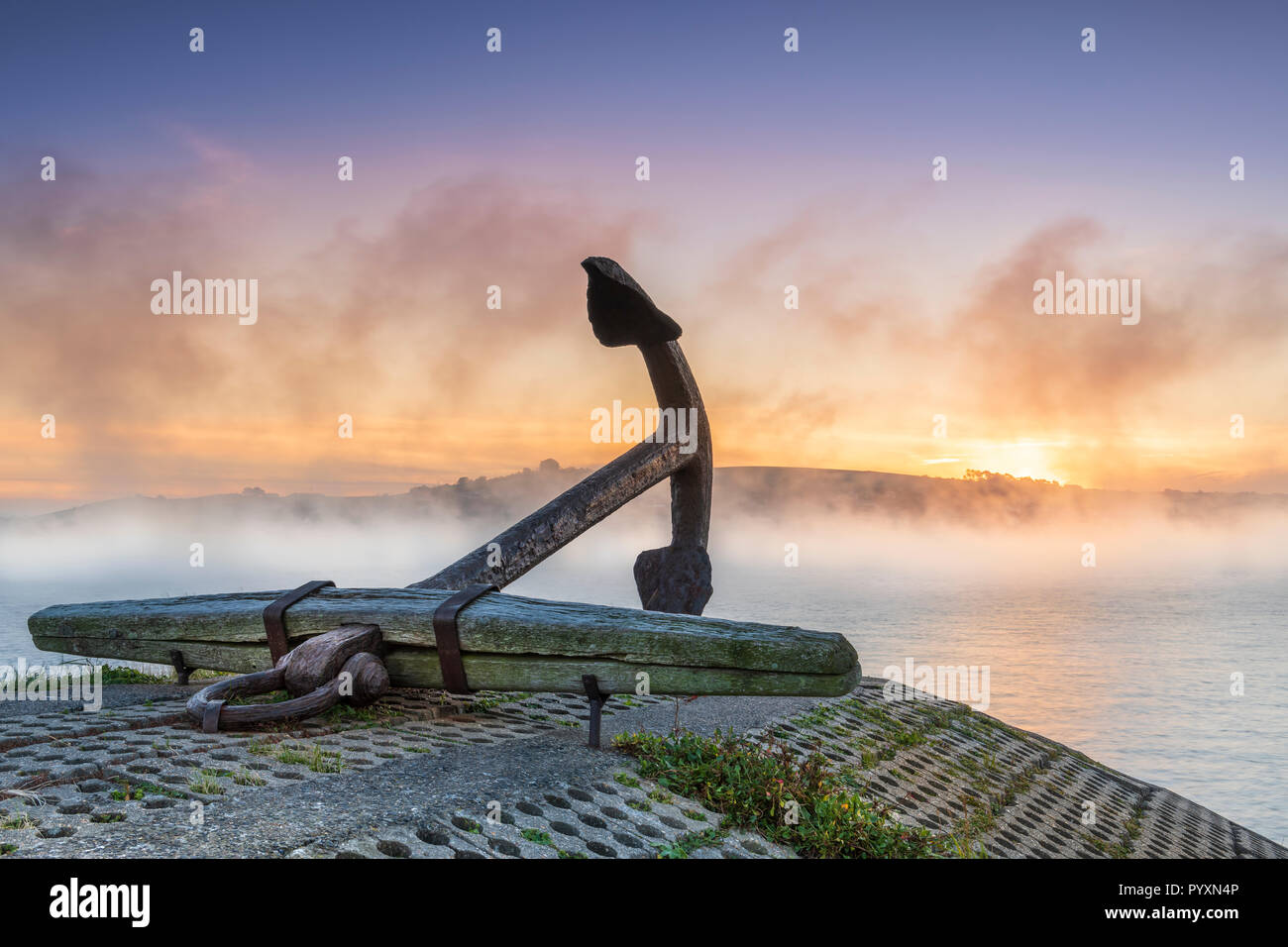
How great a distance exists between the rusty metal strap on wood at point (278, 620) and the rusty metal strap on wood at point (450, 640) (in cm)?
111

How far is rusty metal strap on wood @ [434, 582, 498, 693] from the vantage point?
4.98 metres

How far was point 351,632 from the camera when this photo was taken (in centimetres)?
522

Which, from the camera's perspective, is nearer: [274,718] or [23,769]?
[23,769]

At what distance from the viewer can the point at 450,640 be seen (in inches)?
196

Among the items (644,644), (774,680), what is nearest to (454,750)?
(644,644)

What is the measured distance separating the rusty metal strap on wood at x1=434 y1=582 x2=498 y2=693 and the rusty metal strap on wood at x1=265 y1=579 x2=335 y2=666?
111 cm

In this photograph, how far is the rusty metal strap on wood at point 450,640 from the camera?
16.4 ft

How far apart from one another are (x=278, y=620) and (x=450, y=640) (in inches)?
54.1

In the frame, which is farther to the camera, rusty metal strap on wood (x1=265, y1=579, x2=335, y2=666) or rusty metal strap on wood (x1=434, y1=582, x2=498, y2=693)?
rusty metal strap on wood (x1=265, y1=579, x2=335, y2=666)

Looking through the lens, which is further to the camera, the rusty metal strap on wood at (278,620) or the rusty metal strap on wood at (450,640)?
the rusty metal strap on wood at (278,620)

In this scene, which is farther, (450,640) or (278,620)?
(278,620)

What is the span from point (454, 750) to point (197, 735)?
147 centimetres

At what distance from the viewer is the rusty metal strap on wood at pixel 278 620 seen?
5566 mm
